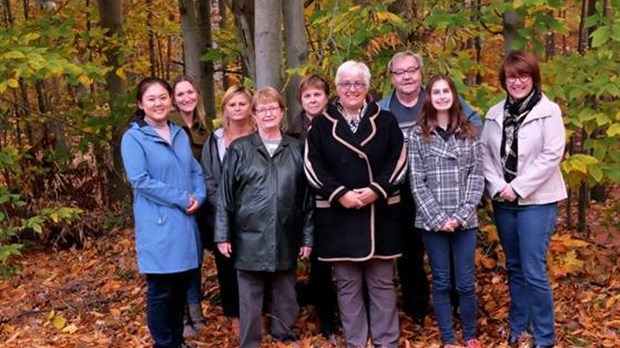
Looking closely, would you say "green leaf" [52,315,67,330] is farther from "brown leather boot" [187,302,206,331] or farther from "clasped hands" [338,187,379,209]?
"clasped hands" [338,187,379,209]

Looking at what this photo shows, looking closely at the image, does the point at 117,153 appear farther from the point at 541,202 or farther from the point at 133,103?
the point at 541,202

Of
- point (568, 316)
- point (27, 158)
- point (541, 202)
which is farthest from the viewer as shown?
point (27, 158)

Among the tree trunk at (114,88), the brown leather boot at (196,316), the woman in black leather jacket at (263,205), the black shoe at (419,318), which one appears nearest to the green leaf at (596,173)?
the black shoe at (419,318)

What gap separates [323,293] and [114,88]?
618cm

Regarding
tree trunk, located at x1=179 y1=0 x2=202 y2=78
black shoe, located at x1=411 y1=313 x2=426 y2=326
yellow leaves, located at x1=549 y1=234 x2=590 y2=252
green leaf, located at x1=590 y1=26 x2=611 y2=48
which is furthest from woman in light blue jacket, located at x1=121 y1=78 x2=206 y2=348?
tree trunk, located at x1=179 y1=0 x2=202 y2=78

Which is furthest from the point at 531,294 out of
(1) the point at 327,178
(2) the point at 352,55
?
(2) the point at 352,55

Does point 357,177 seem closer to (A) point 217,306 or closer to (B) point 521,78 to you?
(B) point 521,78

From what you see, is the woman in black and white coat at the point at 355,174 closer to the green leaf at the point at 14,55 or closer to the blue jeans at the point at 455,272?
the blue jeans at the point at 455,272

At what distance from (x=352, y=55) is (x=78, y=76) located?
3.06m

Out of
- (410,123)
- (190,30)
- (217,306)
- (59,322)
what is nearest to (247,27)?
(410,123)

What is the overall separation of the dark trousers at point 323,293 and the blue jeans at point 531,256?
4.22 ft

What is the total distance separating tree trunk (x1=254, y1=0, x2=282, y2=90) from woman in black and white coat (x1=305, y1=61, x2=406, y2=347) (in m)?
→ 0.83

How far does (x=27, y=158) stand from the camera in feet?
30.8

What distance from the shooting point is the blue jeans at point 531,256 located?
4133mm
